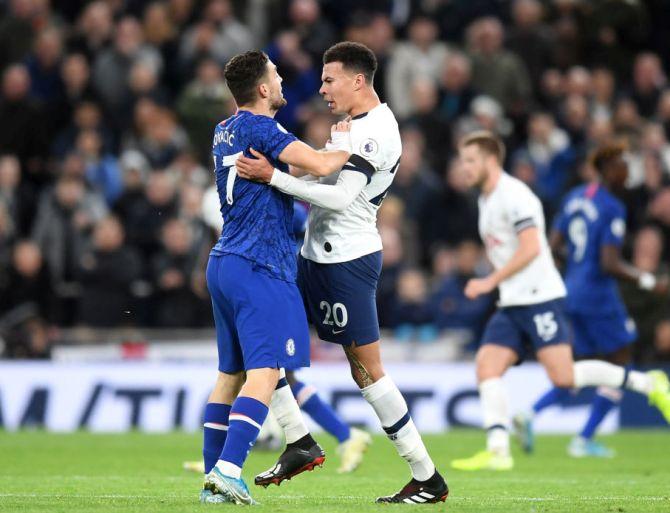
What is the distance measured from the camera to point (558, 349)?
11.1 meters

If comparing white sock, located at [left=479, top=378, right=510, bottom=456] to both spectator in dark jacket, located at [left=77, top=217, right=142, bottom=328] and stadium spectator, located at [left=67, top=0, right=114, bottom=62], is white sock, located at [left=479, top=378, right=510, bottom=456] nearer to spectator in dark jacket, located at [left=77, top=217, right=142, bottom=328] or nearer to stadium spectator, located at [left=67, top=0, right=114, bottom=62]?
spectator in dark jacket, located at [left=77, top=217, right=142, bottom=328]

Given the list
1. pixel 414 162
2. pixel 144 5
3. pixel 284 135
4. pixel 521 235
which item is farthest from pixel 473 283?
pixel 144 5

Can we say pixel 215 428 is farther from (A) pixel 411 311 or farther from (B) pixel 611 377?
(A) pixel 411 311

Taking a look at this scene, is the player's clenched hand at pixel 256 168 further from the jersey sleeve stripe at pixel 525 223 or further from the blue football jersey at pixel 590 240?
the blue football jersey at pixel 590 240

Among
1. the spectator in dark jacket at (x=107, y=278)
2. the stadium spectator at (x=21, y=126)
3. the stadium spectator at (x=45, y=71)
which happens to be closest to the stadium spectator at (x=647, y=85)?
the spectator in dark jacket at (x=107, y=278)

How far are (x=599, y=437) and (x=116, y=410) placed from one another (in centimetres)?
512

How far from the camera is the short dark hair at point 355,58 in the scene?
26.1 ft

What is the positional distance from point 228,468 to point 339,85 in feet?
7.29

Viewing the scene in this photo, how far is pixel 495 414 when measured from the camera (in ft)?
36.7

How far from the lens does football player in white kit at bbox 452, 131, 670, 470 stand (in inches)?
436

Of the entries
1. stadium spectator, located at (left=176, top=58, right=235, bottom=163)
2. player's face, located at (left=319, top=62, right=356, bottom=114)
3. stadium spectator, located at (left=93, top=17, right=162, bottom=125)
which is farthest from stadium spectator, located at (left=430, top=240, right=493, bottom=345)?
player's face, located at (left=319, top=62, right=356, bottom=114)

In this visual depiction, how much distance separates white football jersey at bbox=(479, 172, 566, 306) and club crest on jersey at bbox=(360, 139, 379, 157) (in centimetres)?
344

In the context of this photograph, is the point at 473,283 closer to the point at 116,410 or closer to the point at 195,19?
the point at 116,410

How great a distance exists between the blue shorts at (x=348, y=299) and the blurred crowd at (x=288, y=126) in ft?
24.1
